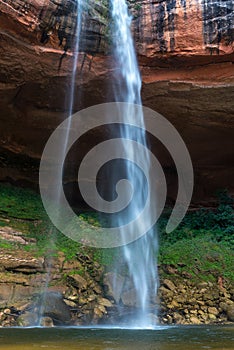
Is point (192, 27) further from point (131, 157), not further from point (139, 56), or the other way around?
point (131, 157)

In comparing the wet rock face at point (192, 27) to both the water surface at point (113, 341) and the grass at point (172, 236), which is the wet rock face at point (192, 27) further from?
the water surface at point (113, 341)

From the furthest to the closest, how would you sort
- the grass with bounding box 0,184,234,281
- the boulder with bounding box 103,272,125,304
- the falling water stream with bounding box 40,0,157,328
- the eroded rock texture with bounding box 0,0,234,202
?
the grass with bounding box 0,184,234,281
the eroded rock texture with bounding box 0,0,234,202
the falling water stream with bounding box 40,0,157,328
the boulder with bounding box 103,272,125,304

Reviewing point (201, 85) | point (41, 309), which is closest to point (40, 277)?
point (41, 309)

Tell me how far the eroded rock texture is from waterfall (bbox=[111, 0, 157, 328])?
167mm

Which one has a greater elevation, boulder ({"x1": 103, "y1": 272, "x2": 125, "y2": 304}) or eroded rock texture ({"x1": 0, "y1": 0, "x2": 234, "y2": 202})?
eroded rock texture ({"x1": 0, "y1": 0, "x2": 234, "y2": 202})

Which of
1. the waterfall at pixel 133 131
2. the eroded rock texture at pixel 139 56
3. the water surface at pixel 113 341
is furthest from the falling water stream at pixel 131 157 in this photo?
the water surface at pixel 113 341

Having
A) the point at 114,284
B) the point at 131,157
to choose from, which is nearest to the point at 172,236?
the point at 131,157

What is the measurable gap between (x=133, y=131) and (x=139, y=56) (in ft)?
7.36

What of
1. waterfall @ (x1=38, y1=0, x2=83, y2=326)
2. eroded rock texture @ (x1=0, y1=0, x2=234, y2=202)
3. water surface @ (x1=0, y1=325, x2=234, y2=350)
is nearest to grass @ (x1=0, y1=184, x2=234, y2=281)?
waterfall @ (x1=38, y1=0, x2=83, y2=326)

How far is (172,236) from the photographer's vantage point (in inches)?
382

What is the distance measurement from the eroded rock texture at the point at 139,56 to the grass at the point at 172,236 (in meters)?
2.33

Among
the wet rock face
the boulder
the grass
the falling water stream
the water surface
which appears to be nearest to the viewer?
the water surface

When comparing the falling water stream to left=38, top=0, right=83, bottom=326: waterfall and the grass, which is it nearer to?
left=38, top=0, right=83, bottom=326: waterfall

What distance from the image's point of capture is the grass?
7.92 metres
